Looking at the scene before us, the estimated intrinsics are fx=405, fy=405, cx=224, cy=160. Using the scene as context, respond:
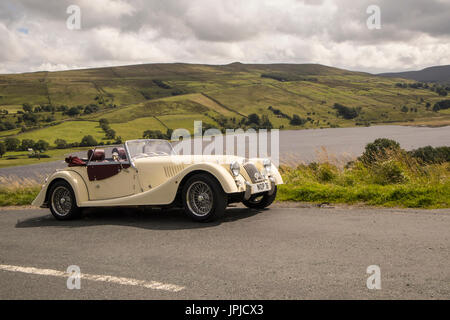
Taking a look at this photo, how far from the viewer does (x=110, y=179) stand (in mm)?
8469

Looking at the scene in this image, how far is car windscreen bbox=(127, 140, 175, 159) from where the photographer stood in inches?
335

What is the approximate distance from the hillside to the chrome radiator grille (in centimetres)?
7315

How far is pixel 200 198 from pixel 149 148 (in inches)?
86.3

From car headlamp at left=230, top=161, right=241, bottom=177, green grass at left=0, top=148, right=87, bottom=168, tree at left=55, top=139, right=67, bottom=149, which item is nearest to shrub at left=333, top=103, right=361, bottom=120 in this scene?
tree at left=55, top=139, right=67, bottom=149

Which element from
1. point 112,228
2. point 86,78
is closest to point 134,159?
point 112,228

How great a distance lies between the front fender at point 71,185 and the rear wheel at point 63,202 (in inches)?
4.9

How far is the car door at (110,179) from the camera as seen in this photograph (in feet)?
27.1

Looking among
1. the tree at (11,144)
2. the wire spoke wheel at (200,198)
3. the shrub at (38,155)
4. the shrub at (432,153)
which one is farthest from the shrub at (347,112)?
the wire spoke wheel at (200,198)

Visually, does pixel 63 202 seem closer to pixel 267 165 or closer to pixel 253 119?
pixel 267 165

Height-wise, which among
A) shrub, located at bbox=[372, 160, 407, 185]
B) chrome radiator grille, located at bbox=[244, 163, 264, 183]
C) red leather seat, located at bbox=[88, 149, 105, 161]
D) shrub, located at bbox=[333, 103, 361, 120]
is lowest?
shrub, located at bbox=[372, 160, 407, 185]

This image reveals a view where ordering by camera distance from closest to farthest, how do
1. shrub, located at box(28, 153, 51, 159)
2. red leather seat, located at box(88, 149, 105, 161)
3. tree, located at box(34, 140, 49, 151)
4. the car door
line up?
the car door, red leather seat, located at box(88, 149, 105, 161), shrub, located at box(28, 153, 51, 159), tree, located at box(34, 140, 49, 151)

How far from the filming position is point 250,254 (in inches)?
200

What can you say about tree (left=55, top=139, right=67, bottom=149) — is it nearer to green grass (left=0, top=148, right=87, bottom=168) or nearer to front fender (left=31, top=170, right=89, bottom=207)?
green grass (left=0, top=148, right=87, bottom=168)

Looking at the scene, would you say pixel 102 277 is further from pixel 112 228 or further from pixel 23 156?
pixel 23 156
